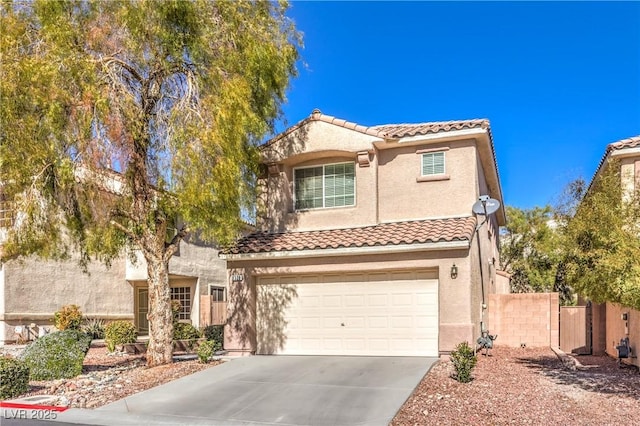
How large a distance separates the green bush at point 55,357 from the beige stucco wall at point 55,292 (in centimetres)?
625

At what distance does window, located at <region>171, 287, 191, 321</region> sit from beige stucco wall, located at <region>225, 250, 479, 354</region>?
32.1 ft

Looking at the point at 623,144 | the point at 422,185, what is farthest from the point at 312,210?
the point at 623,144

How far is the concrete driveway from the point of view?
28.2ft

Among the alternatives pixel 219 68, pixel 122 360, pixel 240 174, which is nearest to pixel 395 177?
pixel 240 174

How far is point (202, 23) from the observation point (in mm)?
12367

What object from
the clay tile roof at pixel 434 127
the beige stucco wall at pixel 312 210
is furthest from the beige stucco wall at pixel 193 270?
the clay tile roof at pixel 434 127

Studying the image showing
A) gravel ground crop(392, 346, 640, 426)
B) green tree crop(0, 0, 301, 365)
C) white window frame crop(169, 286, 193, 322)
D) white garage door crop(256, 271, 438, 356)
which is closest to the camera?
gravel ground crop(392, 346, 640, 426)

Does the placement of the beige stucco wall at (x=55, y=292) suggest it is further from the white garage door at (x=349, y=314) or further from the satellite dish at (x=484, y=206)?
the satellite dish at (x=484, y=206)

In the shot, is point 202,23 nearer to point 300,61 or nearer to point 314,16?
point 300,61

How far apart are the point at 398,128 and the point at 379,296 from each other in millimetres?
5345

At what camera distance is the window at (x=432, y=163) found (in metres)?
15.2

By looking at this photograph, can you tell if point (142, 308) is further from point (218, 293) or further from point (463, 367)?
point (463, 367)

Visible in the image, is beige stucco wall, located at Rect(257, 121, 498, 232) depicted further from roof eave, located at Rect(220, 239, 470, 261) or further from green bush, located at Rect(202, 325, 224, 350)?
green bush, located at Rect(202, 325, 224, 350)

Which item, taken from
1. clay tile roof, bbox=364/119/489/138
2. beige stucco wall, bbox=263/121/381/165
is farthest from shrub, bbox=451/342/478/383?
beige stucco wall, bbox=263/121/381/165
